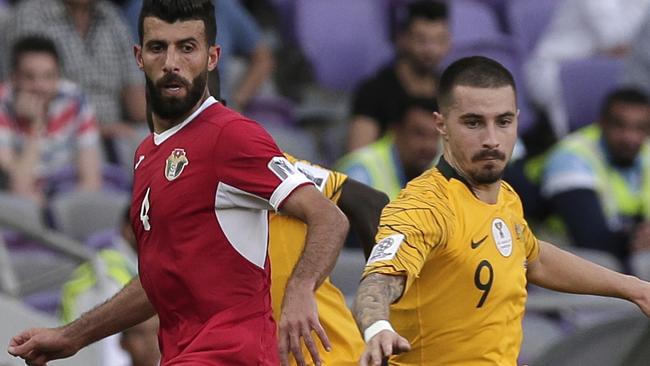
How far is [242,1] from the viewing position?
1338 centimetres

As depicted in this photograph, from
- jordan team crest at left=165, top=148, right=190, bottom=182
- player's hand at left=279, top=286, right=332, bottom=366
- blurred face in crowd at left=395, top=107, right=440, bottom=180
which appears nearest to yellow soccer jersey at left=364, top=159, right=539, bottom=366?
player's hand at left=279, top=286, right=332, bottom=366

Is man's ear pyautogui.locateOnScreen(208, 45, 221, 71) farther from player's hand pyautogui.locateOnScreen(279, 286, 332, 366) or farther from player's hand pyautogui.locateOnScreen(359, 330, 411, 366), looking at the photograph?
player's hand pyautogui.locateOnScreen(359, 330, 411, 366)

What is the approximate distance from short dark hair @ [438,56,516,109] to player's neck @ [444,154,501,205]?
20 centimetres

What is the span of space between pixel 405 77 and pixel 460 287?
5.60 meters

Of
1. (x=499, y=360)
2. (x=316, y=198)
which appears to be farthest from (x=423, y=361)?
(x=316, y=198)

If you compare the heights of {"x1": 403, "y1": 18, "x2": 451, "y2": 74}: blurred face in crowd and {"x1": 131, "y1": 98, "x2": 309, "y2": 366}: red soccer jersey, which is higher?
{"x1": 131, "y1": 98, "x2": 309, "y2": 366}: red soccer jersey

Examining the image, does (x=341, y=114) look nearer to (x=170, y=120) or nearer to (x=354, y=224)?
(x=354, y=224)

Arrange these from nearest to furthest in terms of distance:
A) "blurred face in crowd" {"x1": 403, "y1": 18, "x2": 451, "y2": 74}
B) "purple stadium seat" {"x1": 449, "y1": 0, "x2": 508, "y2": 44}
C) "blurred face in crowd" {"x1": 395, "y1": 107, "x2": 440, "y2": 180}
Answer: "blurred face in crowd" {"x1": 395, "y1": 107, "x2": 440, "y2": 180} < "blurred face in crowd" {"x1": 403, "y1": 18, "x2": 451, "y2": 74} < "purple stadium seat" {"x1": 449, "y1": 0, "x2": 508, "y2": 44}

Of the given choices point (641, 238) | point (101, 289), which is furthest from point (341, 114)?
point (101, 289)

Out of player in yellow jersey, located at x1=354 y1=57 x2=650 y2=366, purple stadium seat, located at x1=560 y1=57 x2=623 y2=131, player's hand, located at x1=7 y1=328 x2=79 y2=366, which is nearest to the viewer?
player in yellow jersey, located at x1=354 y1=57 x2=650 y2=366

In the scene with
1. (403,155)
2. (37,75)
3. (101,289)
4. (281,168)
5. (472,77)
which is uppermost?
(472,77)

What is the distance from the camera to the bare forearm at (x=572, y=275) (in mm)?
6258

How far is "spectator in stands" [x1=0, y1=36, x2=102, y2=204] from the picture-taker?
10.8m

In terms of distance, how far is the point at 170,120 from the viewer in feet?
19.3
